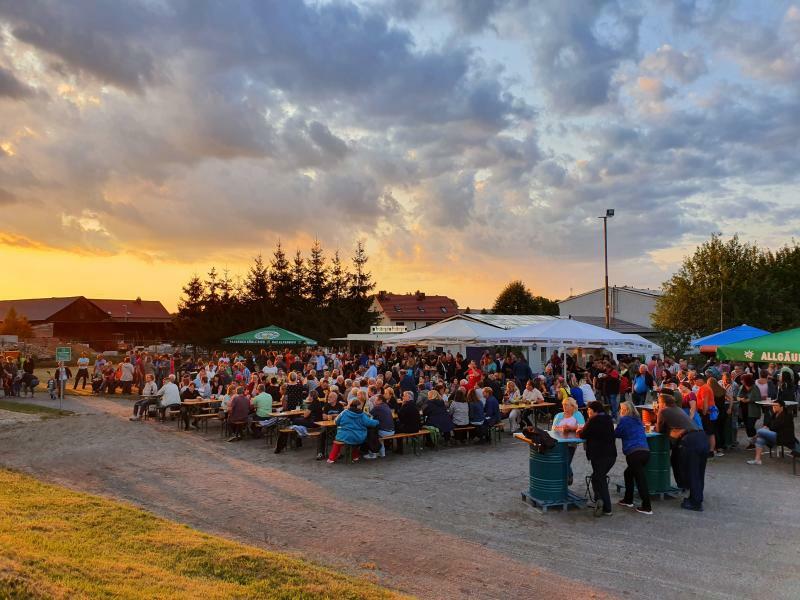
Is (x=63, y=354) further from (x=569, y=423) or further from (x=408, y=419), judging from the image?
(x=569, y=423)

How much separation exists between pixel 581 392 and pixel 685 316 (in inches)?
915

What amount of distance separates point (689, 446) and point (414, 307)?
63.6 m

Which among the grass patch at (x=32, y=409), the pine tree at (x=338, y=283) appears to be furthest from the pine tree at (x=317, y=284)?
the grass patch at (x=32, y=409)

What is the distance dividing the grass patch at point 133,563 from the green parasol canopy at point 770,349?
30.6ft

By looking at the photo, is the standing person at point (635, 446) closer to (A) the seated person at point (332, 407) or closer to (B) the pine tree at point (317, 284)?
(A) the seated person at point (332, 407)

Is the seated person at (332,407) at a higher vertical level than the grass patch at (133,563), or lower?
higher

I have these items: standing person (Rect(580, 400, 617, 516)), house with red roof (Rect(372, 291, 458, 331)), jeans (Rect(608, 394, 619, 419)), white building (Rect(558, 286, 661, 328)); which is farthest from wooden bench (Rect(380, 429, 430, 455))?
A: house with red roof (Rect(372, 291, 458, 331))

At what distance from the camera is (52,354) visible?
46.7 meters

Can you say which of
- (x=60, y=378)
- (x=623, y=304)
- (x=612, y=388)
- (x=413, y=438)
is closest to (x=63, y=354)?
(x=60, y=378)

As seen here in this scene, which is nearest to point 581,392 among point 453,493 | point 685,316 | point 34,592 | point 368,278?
point 453,493

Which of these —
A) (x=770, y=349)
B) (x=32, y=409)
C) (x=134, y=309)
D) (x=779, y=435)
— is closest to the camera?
(x=779, y=435)

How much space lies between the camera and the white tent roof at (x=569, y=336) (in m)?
16.0

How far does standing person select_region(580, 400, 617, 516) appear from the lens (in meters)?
7.76

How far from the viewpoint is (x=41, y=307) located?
247 ft
